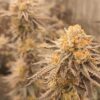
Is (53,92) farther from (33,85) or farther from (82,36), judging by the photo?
(33,85)

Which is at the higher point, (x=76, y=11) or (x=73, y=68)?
(x=76, y=11)

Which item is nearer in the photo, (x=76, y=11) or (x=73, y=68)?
(x=73, y=68)

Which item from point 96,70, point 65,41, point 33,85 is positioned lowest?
point 33,85

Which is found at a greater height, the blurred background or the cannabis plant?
the blurred background

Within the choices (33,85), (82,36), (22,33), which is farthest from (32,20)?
(82,36)

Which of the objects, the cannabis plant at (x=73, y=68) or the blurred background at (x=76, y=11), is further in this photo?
the blurred background at (x=76, y=11)

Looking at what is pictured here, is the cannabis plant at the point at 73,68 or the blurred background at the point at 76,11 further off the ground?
the blurred background at the point at 76,11

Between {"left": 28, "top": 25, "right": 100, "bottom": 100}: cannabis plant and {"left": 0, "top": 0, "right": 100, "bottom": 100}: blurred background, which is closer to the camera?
{"left": 28, "top": 25, "right": 100, "bottom": 100}: cannabis plant

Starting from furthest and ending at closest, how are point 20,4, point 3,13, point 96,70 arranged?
point 3,13, point 20,4, point 96,70
